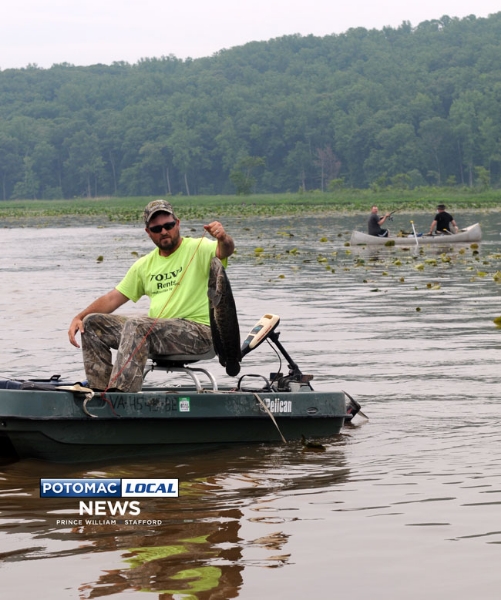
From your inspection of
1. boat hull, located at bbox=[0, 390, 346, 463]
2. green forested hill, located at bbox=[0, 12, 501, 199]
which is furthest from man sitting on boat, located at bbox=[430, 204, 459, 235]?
green forested hill, located at bbox=[0, 12, 501, 199]

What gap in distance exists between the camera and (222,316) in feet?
24.6

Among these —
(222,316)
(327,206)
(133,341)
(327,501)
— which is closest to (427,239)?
(222,316)

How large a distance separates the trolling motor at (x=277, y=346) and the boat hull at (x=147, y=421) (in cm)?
36

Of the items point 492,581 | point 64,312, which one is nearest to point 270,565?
point 492,581

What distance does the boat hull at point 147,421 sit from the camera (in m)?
7.16

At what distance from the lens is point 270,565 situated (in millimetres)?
5293

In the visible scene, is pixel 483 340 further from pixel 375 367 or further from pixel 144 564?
pixel 144 564

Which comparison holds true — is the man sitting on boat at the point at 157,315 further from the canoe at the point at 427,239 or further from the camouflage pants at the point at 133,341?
the canoe at the point at 427,239

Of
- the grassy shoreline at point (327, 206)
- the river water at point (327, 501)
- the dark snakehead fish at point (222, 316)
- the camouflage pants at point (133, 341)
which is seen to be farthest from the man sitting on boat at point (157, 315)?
the grassy shoreline at point (327, 206)

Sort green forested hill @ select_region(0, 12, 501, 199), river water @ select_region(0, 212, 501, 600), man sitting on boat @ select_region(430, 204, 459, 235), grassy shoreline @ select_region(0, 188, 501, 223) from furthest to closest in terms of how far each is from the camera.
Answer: green forested hill @ select_region(0, 12, 501, 199) → grassy shoreline @ select_region(0, 188, 501, 223) → man sitting on boat @ select_region(430, 204, 459, 235) → river water @ select_region(0, 212, 501, 600)

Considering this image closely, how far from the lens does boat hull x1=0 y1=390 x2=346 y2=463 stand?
7.16 m

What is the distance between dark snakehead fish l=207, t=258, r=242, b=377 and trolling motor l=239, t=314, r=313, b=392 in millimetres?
304

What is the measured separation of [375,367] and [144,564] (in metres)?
6.05

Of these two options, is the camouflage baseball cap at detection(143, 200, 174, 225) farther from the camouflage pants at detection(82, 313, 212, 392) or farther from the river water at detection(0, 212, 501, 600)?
the river water at detection(0, 212, 501, 600)
